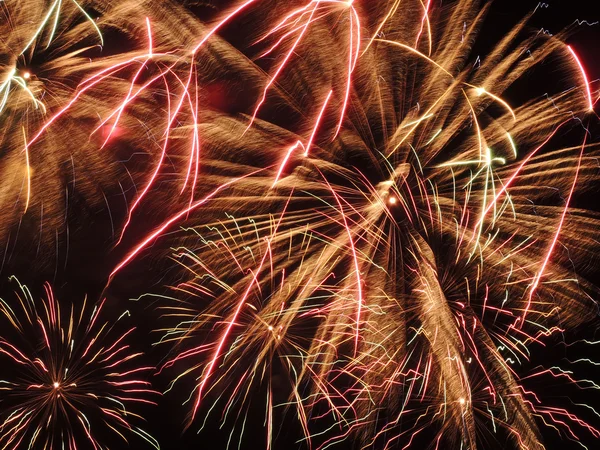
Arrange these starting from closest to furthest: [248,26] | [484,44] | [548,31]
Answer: [248,26], [484,44], [548,31]

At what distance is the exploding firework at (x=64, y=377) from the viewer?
9.30 ft

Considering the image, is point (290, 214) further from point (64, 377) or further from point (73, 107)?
point (64, 377)

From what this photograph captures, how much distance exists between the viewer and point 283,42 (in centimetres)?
289

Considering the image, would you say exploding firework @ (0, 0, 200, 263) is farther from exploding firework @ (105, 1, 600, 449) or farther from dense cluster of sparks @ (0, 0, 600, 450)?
exploding firework @ (105, 1, 600, 449)

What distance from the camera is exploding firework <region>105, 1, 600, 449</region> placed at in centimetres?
291

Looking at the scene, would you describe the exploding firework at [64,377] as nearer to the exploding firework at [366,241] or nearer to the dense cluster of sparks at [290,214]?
the dense cluster of sparks at [290,214]

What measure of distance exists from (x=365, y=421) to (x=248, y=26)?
225 cm

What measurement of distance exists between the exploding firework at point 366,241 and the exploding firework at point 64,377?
26cm

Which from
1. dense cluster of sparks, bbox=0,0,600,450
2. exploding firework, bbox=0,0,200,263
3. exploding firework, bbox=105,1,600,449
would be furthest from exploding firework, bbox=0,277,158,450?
exploding firework, bbox=0,0,200,263

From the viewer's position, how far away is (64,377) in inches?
111

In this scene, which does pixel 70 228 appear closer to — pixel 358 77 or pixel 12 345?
pixel 12 345

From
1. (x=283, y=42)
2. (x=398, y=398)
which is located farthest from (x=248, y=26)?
(x=398, y=398)

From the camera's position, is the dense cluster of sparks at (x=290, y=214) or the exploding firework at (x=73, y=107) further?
the dense cluster of sparks at (x=290, y=214)

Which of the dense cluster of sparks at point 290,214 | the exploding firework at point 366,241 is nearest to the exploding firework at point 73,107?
the dense cluster of sparks at point 290,214
